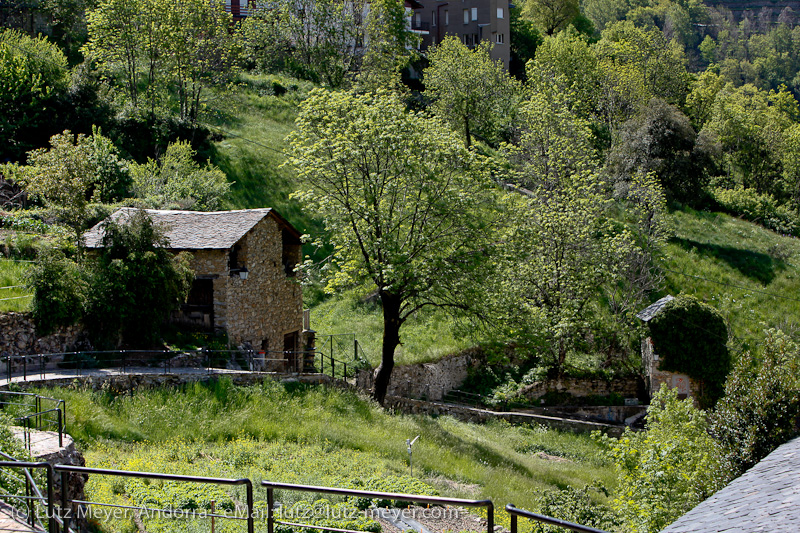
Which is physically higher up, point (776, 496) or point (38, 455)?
point (38, 455)

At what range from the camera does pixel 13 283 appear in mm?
20172

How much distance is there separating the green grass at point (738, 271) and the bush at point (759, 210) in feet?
12.8

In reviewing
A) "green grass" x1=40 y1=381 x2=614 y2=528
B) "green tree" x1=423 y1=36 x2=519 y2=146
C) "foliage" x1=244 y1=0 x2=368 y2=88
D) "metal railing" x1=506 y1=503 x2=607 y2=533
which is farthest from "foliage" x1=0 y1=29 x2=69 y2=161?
"metal railing" x1=506 y1=503 x2=607 y2=533

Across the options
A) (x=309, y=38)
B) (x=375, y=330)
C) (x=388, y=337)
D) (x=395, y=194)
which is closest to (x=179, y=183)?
(x=375, y=330)

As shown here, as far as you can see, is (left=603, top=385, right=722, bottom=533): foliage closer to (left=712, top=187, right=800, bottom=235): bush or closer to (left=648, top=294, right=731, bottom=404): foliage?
(left=648, top=294, right=731, bottom=404): foliage

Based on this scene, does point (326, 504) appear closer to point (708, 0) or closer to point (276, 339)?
point (276, 339)

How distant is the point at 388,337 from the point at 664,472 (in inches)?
388

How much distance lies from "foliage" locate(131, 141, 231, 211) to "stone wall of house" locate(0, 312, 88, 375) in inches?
428

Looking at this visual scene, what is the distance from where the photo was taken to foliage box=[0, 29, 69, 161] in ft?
108

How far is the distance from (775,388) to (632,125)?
30458mm

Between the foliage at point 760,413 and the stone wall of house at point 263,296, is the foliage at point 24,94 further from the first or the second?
the foliage at point 760,413

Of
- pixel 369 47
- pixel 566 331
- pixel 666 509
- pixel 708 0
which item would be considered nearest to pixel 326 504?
pixel 666 509

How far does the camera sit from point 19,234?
23.4m

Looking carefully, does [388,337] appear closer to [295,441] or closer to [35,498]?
[295,441]
